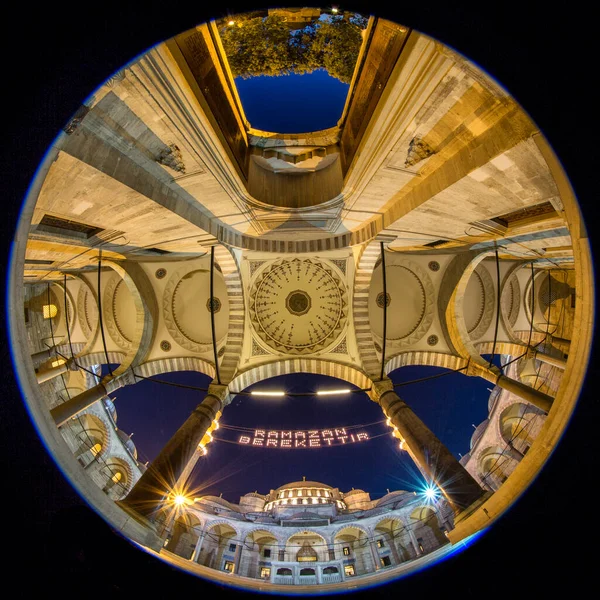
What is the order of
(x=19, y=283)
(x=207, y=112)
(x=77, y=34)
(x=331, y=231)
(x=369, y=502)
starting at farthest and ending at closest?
(x=369, y=502), (x=331, y=231), (x=207, y=112), (x=19, y=283), (x=77, y=34)

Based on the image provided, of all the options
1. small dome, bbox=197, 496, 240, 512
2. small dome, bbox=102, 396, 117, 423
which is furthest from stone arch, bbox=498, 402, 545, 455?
small dome, bbox=197, 496, 240, 512

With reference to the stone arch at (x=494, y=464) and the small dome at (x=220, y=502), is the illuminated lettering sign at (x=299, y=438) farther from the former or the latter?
the small dome at (x=220, y=502)

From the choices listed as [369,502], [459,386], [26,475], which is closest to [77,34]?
[26,475]

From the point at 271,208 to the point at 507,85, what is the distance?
22.9ft

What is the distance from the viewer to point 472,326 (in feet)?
46.6

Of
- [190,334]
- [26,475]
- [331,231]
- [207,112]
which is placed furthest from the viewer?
[190,334]

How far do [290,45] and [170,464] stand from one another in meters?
11.9

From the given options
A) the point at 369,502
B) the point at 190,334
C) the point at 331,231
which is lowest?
the point at 369,502

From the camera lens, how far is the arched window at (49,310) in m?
13.0

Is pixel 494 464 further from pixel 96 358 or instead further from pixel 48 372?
pixel 48 372

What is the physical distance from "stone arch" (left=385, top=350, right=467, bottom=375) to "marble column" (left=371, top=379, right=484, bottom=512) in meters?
3.73

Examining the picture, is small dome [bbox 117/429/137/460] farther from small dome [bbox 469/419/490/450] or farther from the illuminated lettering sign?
small dome [bbox 469/419/490/450]

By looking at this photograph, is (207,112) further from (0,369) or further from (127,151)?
(0,369)

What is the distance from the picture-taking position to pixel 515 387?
→ 32.0 feet
